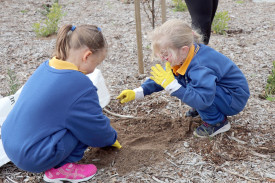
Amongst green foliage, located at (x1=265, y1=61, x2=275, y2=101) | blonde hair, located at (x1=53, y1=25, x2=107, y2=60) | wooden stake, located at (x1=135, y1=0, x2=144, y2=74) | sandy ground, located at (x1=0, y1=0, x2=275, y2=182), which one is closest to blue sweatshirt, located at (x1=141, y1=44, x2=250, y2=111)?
sandy ground, located at (x1=0, y1=0, x2=275, y2=182)

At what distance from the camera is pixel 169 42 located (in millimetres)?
1958

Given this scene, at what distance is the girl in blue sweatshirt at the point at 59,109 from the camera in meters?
1.59

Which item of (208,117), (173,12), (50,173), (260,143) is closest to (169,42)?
(208,117)

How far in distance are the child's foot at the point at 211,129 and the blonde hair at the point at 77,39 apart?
1.04 meters

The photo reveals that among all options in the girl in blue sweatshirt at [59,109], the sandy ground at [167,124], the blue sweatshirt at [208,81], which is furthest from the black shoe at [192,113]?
Answer: the girl in blue sweatshirt at [59,109]

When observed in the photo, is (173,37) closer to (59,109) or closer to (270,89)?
(59,109)

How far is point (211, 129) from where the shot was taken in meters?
2.19

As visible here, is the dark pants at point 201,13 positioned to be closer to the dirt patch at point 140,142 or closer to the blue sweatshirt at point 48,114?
the dirt patch at point 140,142

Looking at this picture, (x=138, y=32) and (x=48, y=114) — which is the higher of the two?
(x=138, y=32)

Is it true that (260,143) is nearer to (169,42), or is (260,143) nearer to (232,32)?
(169,42)

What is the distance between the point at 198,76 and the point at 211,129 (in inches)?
19.8

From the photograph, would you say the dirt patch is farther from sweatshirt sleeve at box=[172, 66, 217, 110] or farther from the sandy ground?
sweatshirt sleeve at box=[172, 66, 217, 110]

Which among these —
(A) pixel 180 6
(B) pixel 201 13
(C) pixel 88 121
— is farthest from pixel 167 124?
(A) pixel 180 6

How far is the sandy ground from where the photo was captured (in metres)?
1.90
